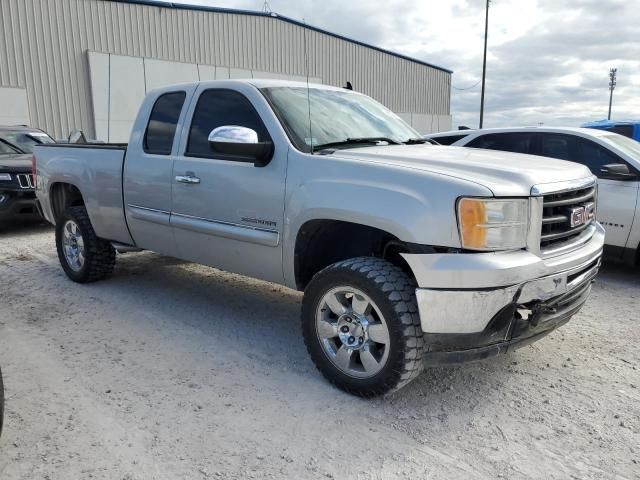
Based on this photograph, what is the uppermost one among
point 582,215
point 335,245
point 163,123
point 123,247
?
point 163,123

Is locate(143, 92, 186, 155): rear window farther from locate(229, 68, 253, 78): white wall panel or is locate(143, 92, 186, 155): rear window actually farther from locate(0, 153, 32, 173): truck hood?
locate(229, 68, 253, 78): white wall panel

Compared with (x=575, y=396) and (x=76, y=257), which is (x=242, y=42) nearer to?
(x=76, y=257)

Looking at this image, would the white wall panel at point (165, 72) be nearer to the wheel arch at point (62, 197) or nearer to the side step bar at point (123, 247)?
the wheel arch at point (62, 197)

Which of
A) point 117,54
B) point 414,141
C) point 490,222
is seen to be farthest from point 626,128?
point 117,54

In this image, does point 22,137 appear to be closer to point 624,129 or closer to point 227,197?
point 227,197

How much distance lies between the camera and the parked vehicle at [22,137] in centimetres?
967

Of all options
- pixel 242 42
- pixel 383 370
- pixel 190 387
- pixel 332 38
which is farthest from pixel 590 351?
pixel 332 38

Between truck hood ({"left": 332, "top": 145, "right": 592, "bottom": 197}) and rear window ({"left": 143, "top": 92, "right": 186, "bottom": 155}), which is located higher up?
rear window ({"left": 143, "top": 92, "right": 186, "bottom": 155})

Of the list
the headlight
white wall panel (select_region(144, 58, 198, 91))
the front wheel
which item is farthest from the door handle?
white wall panel (select_region(144, 58, 198, 91))

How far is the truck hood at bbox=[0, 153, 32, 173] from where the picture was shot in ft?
27.0

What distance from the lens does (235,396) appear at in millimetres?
3262

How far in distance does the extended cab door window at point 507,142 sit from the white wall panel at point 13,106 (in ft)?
44.7

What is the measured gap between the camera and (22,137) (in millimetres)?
9953

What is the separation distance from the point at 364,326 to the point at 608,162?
418 centimetres
